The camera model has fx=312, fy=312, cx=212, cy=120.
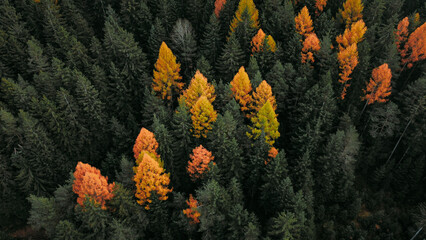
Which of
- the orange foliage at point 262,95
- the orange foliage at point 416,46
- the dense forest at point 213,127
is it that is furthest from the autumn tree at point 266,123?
the orange foliage at point 416,46

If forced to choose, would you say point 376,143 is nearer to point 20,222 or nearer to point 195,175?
point 195,175

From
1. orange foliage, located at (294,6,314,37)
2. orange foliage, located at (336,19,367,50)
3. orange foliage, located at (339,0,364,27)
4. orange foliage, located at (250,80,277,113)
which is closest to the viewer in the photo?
orange foliage, located at (250,80,277,113)

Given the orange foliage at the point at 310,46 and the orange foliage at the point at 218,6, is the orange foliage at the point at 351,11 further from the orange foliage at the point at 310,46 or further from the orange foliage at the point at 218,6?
the orange foliage at the point at 218,6

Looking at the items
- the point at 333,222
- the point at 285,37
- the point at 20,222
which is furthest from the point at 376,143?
the point at 20,222

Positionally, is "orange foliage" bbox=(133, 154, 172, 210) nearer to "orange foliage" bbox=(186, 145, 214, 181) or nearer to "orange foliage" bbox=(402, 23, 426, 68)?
"orange foliage" bbox=(186, 145, 214, 181)

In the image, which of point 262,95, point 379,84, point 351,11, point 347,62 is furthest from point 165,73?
point 351,11

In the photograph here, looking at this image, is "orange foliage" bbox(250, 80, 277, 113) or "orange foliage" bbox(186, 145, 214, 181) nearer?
"orange foliage" bbox(186, 145, 214, 181)

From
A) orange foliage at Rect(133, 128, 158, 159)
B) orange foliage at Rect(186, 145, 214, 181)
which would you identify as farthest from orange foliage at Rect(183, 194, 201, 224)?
orange foliage at Rect(133, 128, 158, 159)
